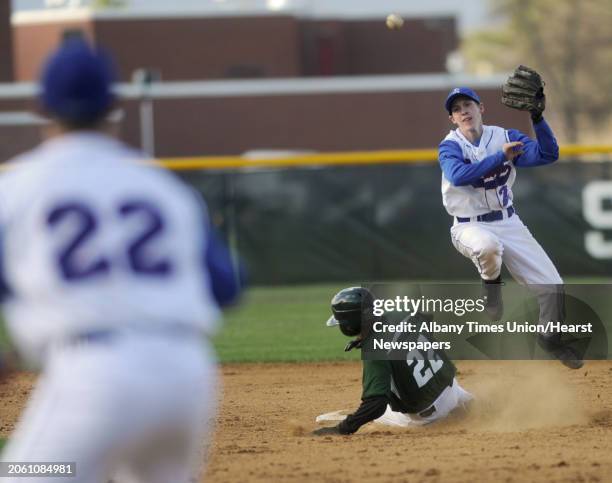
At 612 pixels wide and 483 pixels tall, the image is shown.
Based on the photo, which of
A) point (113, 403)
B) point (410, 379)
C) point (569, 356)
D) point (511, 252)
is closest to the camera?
point (113, 403)

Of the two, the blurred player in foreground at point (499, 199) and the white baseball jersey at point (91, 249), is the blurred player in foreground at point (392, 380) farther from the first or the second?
the white baseball jersey at point (91, 249)

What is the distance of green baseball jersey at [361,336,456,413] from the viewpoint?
6316mm

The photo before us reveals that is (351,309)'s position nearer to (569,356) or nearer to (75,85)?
(569,356)

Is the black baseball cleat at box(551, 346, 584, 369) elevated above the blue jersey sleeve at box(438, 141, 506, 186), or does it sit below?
below

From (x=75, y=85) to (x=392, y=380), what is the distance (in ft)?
12.2

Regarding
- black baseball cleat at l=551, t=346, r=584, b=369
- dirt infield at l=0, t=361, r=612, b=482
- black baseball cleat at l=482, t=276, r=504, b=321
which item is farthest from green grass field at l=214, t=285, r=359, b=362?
black baseball cleat at l=551, t=346, r=584, b=369

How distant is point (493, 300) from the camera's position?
25.4 feet

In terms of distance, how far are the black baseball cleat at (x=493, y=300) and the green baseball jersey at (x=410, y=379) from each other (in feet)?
3.28

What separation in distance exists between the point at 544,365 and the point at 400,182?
8286 millimetres

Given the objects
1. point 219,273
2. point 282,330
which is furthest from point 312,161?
point 219,273

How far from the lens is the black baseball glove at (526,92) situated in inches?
295

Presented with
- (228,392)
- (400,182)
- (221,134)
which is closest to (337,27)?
(221,134)

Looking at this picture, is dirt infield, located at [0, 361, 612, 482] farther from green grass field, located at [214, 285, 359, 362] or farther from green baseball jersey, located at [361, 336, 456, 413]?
green grass field, located at [214, 285, 359, 362]

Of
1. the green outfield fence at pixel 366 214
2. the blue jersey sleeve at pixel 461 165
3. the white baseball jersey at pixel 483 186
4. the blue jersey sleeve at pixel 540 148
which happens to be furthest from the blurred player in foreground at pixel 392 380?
the green outfield fence at pixel 366 214
